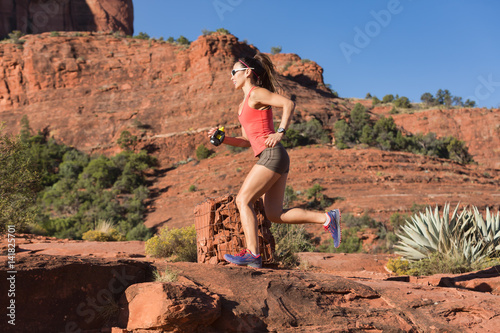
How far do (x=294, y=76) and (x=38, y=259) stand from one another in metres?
54.3

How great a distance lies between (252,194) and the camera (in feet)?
13.2

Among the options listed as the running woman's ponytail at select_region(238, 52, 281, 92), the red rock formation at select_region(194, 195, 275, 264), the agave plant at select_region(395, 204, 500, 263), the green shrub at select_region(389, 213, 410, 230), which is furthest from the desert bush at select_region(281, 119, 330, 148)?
the running woman's ponytail at select_region(238, 52, 281, 92)

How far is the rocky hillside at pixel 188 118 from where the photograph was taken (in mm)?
26797

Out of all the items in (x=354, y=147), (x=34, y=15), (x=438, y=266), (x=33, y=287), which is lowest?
(x=438, y=266)

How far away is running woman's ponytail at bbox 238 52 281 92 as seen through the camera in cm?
447

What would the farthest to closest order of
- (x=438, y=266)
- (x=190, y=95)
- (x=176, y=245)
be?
(x=190, y=95)
(x=176, y=245)
(x=438, y=266)

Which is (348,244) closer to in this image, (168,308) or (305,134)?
(168,308)

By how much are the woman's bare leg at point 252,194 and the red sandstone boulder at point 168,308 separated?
898mm

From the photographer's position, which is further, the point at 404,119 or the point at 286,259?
the point at 404,119

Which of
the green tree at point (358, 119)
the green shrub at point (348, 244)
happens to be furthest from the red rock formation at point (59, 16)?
the green shrub at point (348, 244)

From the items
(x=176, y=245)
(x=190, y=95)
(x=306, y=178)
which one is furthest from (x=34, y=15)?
(x=176, y=245)

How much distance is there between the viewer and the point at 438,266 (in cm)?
795

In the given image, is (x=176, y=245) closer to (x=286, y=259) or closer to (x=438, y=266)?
(x=286, y=259)

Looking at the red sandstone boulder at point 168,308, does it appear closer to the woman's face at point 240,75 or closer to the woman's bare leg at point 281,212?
the woman's bare leg at point 281,212
